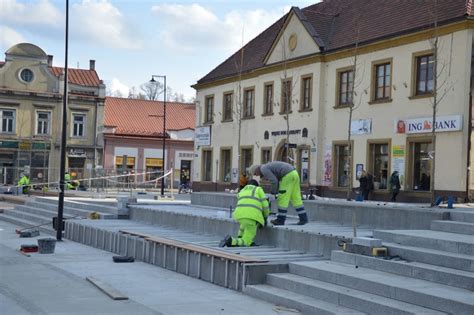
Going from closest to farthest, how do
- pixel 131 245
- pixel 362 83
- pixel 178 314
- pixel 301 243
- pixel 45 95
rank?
pixel 178 314
pixel 301 243
pixel 131 245
pixel 362 83
pixel 45 95

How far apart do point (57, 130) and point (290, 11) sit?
3125cm

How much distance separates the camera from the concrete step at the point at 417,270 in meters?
9.62

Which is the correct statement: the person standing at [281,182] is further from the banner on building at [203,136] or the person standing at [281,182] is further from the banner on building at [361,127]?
the banner on building at [203,136]

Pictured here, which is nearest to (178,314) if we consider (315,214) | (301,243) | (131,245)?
(301,243)

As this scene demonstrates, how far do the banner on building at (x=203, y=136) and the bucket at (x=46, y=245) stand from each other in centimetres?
2922

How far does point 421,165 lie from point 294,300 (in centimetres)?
1991

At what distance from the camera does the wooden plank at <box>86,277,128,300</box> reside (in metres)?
11.3

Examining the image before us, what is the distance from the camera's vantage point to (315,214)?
18672mm

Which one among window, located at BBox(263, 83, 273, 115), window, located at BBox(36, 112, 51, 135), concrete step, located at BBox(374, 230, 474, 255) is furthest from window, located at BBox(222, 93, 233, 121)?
concrete step, located at BBox(374, 230, 474, 255)

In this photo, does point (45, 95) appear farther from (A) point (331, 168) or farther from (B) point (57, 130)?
(A) point (331, 168)

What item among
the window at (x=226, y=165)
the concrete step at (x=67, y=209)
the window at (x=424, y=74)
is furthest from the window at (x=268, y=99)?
the concrete step at (x=67, y=209)

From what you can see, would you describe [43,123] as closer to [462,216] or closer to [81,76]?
[81,76]

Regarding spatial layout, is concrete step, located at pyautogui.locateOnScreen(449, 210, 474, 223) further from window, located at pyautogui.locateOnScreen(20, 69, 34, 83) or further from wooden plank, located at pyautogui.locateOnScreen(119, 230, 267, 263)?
window, located at pyautogui.locateOnScreen(20, 69, 34, 83)

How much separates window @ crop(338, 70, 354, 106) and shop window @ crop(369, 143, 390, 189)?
2957 millimetres
